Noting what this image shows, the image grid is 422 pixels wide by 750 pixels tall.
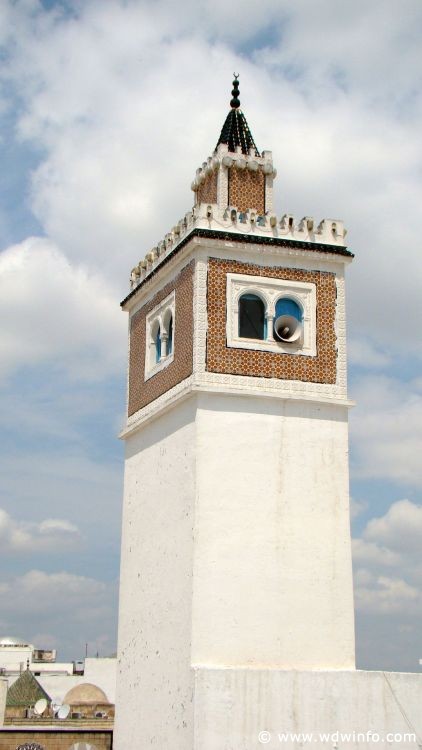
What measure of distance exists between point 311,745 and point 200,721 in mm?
1702

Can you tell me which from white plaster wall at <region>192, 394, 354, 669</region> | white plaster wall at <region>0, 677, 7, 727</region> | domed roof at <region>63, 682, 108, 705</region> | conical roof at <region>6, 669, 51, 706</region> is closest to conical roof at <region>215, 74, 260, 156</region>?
white plaster wall at <region>192, 394, 354, 669</region>

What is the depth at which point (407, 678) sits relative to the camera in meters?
15.2

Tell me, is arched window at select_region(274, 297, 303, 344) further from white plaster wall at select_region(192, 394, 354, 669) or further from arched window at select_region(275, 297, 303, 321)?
white plaster wall at select_region(192, 394, 354, 669)

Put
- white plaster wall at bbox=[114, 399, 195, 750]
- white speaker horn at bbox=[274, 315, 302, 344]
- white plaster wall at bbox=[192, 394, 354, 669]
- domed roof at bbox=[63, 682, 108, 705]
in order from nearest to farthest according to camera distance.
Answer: white plaster wall at bbox=[192, 394, 354, 669] < white plaster wall at bbox=[114, 399, 195, 750] < white speaker horn at bbox=[274, 315, 302, 344] < domed roof at bbox=[63, 682, 108, 705]

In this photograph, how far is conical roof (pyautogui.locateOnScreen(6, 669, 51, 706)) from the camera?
138ft

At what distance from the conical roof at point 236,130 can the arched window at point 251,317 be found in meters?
3.38

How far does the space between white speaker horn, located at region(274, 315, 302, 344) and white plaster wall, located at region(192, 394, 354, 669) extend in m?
1.24

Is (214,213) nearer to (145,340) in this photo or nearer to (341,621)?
(145,340)

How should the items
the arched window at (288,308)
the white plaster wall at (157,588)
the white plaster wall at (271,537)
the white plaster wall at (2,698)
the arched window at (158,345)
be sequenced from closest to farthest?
the white plaster wall at (271,537) < the white plaster wall at (157,588) < the arched window at (288,308) < the arched window at (158,345) < the white plaster wall at (2,698)

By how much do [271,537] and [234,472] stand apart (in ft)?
3.79

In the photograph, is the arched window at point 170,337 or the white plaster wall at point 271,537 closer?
the white plaster wall at point 271,537

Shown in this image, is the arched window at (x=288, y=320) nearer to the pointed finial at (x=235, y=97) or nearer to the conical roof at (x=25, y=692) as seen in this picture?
the pointed finial at (x=235, y=97)

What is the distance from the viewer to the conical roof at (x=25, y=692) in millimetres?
42100

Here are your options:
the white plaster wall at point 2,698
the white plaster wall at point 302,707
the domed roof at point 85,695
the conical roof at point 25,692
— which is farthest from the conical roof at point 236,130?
the conical roof at point 25,692
